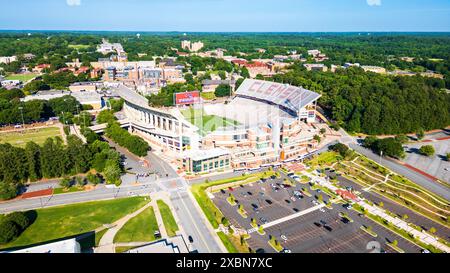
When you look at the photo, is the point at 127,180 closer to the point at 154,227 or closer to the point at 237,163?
the point at 154,227

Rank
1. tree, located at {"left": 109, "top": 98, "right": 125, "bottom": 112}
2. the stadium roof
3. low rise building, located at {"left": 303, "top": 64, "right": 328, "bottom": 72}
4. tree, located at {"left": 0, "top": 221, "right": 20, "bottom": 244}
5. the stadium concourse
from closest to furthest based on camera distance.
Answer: tree, located at {"left": 0, "top": 221, "right": 20, "bottom": 244}
the stadium concourse
the stadium roof
tree, located at {"left": 109, "top": 98, "right": 125, "bottom": 112}
low rise building, located at {"left": 303, "top": 64, "right": 328, "bottom": 72}

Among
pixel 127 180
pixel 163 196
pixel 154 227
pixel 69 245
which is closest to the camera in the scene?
pixel 69 245

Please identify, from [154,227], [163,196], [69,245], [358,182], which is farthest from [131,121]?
[358,182]

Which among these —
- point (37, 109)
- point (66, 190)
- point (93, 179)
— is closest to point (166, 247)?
point (93, 179)

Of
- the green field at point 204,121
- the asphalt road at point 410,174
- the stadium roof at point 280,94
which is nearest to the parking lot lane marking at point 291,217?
the asphalt road at point 410,174

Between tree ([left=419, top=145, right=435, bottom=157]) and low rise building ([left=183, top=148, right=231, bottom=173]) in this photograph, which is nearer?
low rise building ([left=183, top=148, right=231, bottom=173])

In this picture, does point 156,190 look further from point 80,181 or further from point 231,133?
point 231,133

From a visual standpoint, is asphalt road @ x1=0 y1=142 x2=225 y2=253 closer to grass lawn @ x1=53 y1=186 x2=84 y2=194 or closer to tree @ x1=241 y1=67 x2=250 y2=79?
grass lawn @ x1=53 y1=186 x2=84 y2=194

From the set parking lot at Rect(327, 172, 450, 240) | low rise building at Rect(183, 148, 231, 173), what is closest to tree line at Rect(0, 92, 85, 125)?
low rise building at Rect(183, 148, 231, 173)
